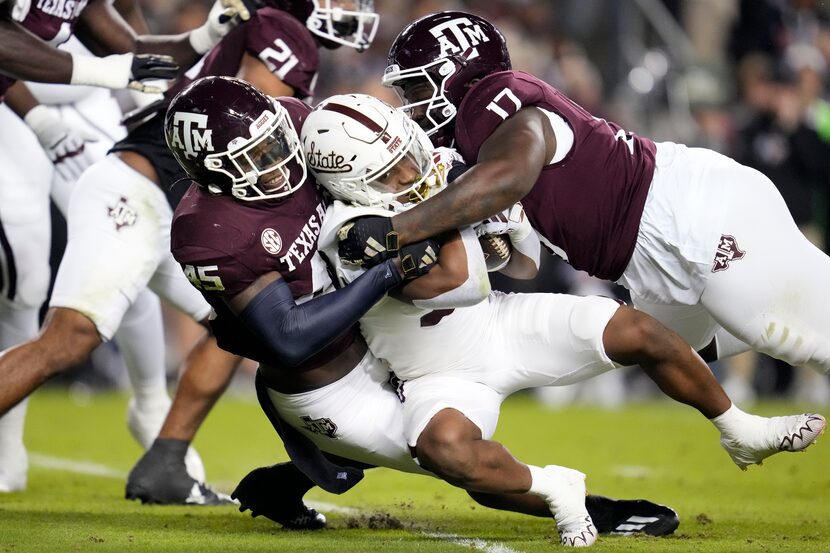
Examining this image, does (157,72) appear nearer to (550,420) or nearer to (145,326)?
(145,326)

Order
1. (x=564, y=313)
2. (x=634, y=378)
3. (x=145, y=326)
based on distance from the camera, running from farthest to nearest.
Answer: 1. (x=634, y=378)
2. (x=145, y=326)
3. (x=564, y=313)

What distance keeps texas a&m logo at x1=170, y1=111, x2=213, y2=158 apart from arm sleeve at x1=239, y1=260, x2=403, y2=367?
0.50 metres

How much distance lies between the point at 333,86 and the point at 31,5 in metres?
5.60

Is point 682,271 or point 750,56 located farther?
point 750,56

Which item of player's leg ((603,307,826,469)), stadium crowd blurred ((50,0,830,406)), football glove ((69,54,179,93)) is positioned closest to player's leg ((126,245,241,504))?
football glove ((69,54,179,93))

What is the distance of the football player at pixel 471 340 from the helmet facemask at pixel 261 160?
10cm

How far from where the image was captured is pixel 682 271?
436 cm

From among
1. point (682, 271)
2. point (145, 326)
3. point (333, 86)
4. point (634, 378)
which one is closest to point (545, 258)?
point (634, 378)

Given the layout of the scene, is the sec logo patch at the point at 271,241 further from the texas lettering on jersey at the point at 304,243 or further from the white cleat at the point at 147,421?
the white cleat at the point at 147,421

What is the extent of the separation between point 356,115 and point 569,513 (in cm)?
143

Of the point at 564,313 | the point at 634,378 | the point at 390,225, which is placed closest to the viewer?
the point at 390,225

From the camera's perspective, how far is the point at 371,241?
388cm

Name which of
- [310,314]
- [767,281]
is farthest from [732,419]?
[310,314]

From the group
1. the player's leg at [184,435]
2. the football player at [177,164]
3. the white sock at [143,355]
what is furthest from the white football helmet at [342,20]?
the white sock at [143,355]
